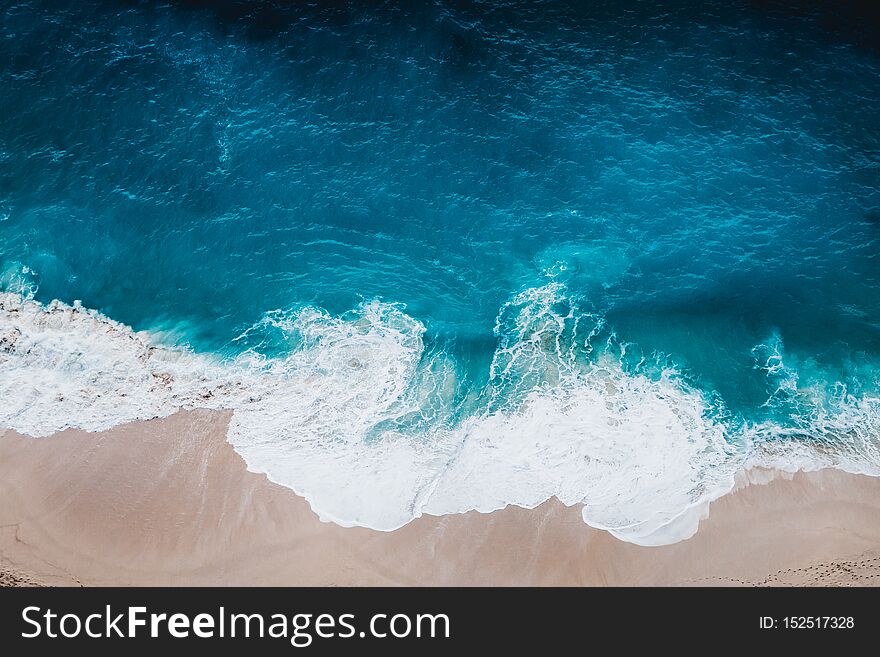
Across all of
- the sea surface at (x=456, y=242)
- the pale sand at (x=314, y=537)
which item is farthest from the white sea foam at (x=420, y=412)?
the pale sand at (x=314, y=537)

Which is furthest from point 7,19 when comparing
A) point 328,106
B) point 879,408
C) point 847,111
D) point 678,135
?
point 879,408

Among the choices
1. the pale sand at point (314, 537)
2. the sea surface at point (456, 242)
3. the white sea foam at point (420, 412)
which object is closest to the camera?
the pale sand at point (314, 537)

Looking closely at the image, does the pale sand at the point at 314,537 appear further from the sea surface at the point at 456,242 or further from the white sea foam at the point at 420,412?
the sea surface at the point at 456,242

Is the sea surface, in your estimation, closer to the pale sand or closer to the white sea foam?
the white sea foam

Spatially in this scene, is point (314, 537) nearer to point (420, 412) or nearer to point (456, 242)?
point (420, 412)

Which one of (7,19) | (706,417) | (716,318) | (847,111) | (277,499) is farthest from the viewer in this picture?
(7,19)

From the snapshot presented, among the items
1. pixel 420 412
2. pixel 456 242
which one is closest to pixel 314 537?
pixel 420 412
